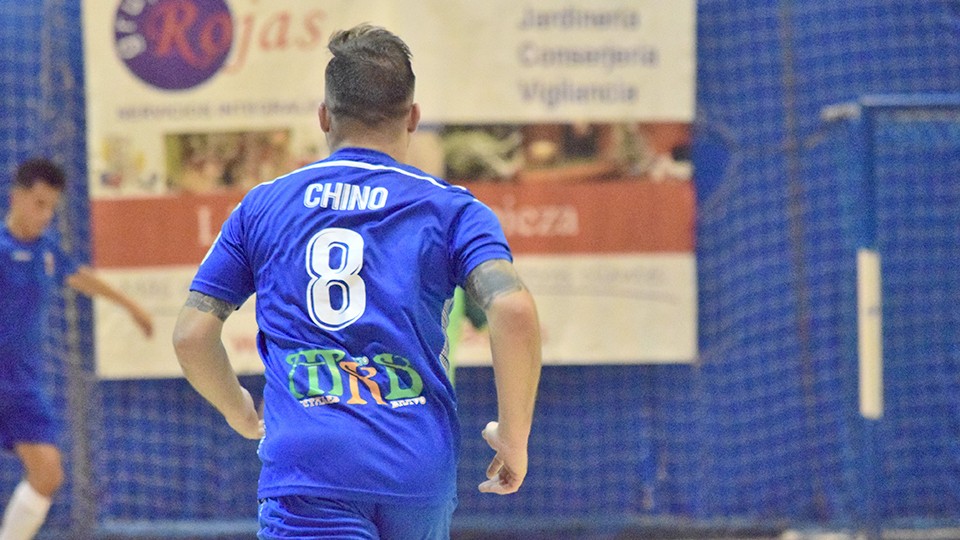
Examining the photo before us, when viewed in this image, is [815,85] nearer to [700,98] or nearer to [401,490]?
[700,98]

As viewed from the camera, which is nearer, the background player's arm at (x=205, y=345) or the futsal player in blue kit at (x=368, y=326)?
the futsal player in blue kit at (x=368, y=326)

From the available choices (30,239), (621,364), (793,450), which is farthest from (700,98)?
(30,239)

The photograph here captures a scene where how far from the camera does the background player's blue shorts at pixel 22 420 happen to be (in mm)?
5812

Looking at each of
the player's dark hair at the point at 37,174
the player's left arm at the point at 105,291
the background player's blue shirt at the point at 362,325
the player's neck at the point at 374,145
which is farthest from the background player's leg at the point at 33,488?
the player's neck at the point at 374,145

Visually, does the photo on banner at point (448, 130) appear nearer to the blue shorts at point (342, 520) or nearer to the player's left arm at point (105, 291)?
the player's left arm at point (105, 291)

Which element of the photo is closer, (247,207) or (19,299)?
(247,207)

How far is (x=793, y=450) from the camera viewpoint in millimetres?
6863

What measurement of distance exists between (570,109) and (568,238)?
73 cm

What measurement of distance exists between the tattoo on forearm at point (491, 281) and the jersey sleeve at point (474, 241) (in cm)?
1

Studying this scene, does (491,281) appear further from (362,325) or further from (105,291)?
(105,291)

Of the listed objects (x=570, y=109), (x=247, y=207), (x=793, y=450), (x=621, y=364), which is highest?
(x=570, y=109)

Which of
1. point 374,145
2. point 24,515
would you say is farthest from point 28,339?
point 374,145

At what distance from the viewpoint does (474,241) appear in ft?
8.23

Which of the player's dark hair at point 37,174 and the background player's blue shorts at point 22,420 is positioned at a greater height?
the player's dark hair at point 37,174
